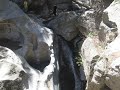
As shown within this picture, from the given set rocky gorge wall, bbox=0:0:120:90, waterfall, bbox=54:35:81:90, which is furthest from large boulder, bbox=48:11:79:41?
waterfall, bbox=54:35:81:90

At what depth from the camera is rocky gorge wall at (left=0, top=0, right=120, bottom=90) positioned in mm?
6348

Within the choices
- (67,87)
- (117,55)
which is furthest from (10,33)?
(117,55)

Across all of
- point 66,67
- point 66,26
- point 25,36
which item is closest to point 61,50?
point 66,67

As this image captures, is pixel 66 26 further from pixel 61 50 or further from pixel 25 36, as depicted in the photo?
pixel 25 36

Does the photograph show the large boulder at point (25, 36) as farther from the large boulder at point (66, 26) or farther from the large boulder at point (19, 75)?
the large boulder at point (66, 26)

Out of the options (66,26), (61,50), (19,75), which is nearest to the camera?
(19,75)

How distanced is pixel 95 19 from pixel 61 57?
170 cm

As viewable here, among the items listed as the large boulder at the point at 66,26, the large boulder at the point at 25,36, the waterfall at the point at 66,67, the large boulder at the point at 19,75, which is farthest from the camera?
the large boulder at the point at 66,26

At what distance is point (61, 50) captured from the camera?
9.67 m

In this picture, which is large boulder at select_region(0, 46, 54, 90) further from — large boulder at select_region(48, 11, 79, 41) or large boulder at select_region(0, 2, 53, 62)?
large boulder at select_region(48, 11, 79, 41)

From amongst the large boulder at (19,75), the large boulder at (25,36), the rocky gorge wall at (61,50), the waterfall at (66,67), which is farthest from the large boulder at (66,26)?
the large boulder at (19,75)

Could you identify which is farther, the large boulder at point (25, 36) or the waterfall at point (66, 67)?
the waterfall at point (66, 67)

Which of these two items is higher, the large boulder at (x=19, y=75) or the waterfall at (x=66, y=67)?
the large boulder at (x=19, y=75)

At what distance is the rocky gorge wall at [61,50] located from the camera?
20.8 feet
